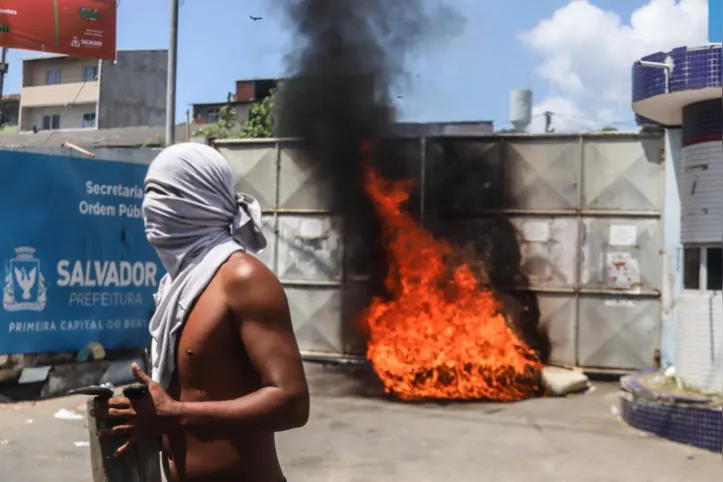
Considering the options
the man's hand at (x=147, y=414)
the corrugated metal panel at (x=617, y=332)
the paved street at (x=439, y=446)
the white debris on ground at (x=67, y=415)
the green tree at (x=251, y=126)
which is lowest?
the paved street at (x=439, y=446)

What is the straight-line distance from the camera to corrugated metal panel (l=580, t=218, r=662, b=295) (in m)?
10.0

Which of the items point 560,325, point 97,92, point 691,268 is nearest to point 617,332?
point 560,325

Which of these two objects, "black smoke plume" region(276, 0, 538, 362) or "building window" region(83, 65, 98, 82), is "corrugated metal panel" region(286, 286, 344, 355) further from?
"building window" region(83, 65, 98, 82)

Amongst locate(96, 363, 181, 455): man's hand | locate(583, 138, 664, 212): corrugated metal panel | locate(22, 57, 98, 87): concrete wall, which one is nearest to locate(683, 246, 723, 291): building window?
locate(583, 138, 664, 212): corrugated metal panel

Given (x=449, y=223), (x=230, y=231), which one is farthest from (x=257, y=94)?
(x=230, y=231)

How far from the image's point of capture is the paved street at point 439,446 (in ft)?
19.6

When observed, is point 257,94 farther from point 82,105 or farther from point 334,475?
point 334,475

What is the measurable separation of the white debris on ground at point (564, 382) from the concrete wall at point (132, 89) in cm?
3054

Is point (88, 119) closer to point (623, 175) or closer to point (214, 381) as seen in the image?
point (623, 175)

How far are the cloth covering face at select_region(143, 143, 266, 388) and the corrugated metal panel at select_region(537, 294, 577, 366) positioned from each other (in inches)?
348

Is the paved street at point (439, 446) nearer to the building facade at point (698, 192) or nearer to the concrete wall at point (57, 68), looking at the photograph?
the building facade at point (698, 192)

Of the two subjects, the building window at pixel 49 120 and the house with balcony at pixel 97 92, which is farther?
the building window at pixel 49 120

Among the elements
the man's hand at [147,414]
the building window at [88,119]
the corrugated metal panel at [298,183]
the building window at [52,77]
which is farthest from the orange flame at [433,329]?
the building window at [52,77]

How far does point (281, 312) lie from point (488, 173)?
898cm
